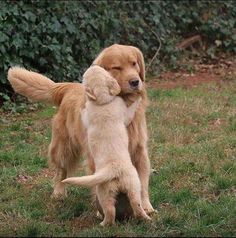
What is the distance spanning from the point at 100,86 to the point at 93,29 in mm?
7253

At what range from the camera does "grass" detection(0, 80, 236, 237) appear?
199 inches

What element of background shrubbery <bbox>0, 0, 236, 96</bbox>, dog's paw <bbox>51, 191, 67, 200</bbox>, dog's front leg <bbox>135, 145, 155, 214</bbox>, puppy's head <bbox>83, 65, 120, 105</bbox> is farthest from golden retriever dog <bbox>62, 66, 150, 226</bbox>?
background shrubbery <bbox>0, 0, 236, 96</bbox>

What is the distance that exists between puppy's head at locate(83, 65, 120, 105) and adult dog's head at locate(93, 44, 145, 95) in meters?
0.17

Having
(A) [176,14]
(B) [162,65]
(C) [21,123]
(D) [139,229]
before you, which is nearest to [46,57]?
(C) [21,123]

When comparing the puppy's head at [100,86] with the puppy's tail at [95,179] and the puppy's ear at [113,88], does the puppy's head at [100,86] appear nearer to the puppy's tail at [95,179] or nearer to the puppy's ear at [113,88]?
the puppy's ear at [113,88]

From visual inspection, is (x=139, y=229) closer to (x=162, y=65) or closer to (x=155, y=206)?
(x=155, y=206)

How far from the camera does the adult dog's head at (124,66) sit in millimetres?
5191

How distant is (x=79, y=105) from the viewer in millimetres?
5914

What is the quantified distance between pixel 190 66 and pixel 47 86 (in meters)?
7.16

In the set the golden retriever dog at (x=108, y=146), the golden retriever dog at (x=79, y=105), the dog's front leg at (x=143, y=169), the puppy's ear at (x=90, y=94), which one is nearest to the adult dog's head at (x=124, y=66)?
the golden retriever dog at (x=79, y=105)

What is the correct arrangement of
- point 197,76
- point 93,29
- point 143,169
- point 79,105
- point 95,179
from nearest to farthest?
point 95,179
point 143,169
point 79,105
point 93,29
point 197,76

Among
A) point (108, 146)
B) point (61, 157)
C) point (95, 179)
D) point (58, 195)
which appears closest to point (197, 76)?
point (61, 157)

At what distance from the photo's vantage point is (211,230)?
493cm

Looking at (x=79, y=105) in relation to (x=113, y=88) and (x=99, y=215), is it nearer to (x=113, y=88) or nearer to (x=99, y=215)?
(x=113, y=88)
